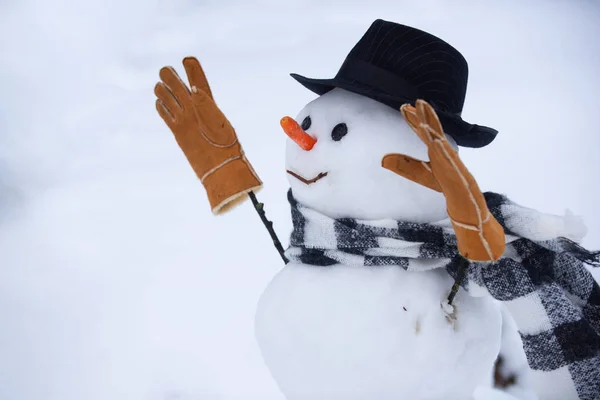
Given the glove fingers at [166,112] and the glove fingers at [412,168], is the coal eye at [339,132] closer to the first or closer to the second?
the glove fingers at [412,168]

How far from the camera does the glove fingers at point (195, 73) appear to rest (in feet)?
2.57

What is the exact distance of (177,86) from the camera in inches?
31.2

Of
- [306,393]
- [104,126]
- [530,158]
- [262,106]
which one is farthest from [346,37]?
[306,393]

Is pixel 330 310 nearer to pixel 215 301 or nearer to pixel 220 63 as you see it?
pixel 215 301

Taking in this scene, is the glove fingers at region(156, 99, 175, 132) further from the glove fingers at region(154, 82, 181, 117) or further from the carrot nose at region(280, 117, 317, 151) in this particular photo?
the carrot nose at region(280, 117, 317, 151)

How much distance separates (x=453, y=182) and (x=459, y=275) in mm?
152

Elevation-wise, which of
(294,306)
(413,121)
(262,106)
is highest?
(262,106)

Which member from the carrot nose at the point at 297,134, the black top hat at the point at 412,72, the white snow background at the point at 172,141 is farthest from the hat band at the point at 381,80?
the white snow background at the point at 172,141

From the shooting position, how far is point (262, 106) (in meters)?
1.53

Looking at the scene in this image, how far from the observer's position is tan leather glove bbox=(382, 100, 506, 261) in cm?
57

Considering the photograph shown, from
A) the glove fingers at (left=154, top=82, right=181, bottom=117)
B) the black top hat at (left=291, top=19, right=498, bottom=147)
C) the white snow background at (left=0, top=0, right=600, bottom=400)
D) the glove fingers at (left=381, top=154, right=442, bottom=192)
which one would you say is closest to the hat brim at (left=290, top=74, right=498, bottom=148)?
the black top hat at (left=291, top=19, right=498, bottom=147)

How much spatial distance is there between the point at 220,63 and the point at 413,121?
107 centimetres

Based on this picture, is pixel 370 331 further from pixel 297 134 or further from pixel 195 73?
pixel 195 73

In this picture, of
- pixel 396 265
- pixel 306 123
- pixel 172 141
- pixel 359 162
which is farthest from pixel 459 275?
pixel 172 141
